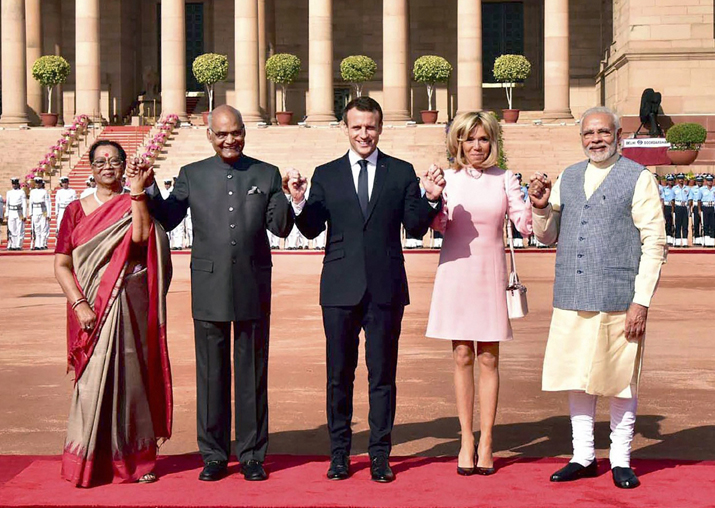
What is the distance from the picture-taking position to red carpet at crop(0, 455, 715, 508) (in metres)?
7.54

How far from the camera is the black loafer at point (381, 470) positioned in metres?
8.08

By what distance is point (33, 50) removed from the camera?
168 ft

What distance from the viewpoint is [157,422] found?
8.31m

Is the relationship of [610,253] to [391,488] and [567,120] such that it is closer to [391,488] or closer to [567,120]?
[391,488]

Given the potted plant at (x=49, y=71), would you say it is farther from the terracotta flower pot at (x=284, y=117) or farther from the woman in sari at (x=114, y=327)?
the woman in sari at (x=114, y=327)

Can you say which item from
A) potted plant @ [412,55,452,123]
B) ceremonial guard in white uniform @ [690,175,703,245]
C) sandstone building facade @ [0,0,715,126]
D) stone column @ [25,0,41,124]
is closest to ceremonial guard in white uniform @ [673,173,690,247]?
ceremonial guard in white uniform @ [690,175,703,245]

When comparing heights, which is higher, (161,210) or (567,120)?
(567,120)

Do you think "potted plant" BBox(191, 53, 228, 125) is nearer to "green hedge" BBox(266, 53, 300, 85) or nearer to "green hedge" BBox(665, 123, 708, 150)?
"green hedge" BBox(266, 53, 300, 85)

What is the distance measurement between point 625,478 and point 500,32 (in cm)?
5019

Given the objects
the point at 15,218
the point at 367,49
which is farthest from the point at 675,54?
the point at 15,218

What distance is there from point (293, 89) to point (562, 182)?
4766cm

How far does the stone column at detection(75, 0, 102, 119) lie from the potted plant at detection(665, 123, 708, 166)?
20.6m

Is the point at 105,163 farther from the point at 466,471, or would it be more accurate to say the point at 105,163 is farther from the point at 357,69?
the point at 357,69

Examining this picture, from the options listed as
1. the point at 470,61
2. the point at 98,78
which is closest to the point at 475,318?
the point at 470,61
